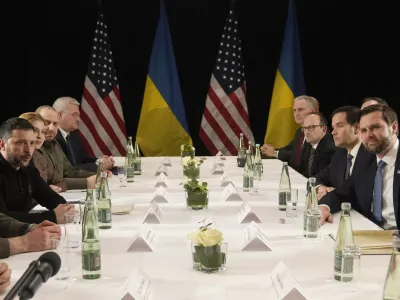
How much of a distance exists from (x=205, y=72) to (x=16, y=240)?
5.03 meters

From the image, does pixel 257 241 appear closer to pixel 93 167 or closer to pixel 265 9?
pixel 93 167

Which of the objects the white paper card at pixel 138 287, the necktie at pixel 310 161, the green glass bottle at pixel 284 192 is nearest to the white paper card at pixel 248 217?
the green glass bottle at pixel 284 192

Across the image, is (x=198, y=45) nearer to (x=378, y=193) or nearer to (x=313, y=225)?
(x=378, y=193)

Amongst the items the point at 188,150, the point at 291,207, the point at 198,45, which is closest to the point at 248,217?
the point at 291,207

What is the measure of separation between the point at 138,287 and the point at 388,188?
6.30 feet

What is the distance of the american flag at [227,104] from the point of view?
6.68 m

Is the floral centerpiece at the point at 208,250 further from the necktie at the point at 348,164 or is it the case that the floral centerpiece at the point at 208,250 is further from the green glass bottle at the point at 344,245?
the necktie at the point at 348,164

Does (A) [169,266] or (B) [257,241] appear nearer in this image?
(A) [169,266]

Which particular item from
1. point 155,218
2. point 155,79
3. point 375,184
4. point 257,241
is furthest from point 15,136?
Result: point 155,79

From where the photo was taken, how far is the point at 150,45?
7020 mm

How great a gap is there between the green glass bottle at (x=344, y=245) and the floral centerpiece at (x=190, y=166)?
6.26 feet

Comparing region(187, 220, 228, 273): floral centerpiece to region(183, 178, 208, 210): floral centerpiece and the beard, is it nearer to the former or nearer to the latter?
region(183, 178, 208, 210): floral centerpiece

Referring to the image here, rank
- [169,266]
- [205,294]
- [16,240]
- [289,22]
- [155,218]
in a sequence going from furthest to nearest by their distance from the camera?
1. [289,22]
2. [155,218]
3. [16,240]
4. [169,266]
5. [205,294]

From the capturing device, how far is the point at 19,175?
3.31 meters
